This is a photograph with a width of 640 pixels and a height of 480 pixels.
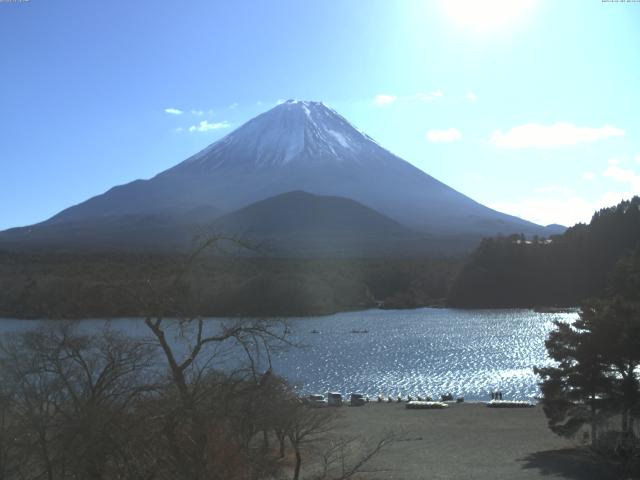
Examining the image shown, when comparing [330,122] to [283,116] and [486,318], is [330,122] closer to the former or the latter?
[283,116]

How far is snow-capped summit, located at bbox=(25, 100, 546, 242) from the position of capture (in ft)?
311

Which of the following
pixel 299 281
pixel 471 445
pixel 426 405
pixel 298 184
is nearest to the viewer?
pixel 471 445

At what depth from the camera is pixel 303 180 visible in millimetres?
102438

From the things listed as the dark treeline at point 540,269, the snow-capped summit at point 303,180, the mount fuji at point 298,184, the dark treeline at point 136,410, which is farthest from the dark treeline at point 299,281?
the snow-capped summit at point 303,180

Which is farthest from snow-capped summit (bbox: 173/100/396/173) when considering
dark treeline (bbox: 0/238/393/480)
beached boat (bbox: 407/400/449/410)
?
dark treeline (bbox: 0/238/393/480)

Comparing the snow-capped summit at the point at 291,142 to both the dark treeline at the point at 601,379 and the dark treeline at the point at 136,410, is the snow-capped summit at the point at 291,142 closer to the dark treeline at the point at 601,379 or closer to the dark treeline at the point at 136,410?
the dark treeline at the point at 601,379

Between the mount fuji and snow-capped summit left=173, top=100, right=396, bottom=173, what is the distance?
146 millimetres

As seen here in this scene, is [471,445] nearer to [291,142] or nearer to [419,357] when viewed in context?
[419,357]

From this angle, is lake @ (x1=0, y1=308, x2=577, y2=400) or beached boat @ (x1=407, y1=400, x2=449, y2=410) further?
lake @ (x1=0, y1=308, x2=577, y2=400)

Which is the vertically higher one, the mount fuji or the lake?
the mount fuji

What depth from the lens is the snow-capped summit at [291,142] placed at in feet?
354

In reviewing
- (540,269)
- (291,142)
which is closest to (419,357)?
(540,269)

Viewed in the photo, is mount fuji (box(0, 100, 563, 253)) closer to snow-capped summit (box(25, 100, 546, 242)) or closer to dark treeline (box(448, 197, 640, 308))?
snow-capped summit (box(25, 100, 546, 242))

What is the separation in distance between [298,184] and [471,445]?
88.1 metres
